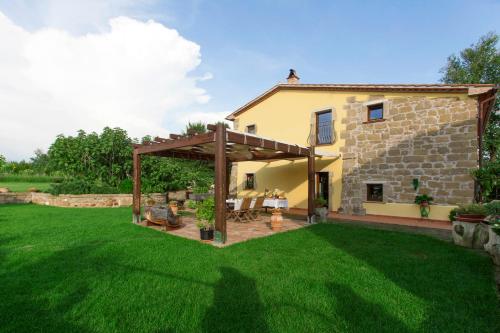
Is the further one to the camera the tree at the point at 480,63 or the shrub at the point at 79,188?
the tree at the point at 480,63

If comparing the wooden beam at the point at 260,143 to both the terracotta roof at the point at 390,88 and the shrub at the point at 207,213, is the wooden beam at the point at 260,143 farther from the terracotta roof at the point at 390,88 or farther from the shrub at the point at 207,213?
the terracotta roof at the point at 390,88

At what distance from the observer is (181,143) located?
6.90 m

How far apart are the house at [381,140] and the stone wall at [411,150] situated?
0.09ft

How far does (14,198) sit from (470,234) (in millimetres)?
19468

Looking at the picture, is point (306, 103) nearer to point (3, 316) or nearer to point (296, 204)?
point (296, 204)

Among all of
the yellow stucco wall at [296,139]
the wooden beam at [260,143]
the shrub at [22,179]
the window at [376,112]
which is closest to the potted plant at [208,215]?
the wooden beam at [260,143]

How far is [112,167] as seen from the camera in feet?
46.9

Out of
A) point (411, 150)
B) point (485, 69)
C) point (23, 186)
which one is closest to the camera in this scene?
point (411, 150)

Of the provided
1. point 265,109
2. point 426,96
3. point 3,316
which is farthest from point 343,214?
point 3,316

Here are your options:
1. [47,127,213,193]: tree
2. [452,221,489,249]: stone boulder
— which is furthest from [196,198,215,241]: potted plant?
[47,127,213,193]: tree

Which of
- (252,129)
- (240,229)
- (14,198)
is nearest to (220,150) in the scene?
(240,229)

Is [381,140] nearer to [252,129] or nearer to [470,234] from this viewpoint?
[470,234]

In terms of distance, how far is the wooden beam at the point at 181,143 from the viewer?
6044 millimetres

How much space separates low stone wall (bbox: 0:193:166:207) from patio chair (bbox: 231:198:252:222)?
6652 millimetres
